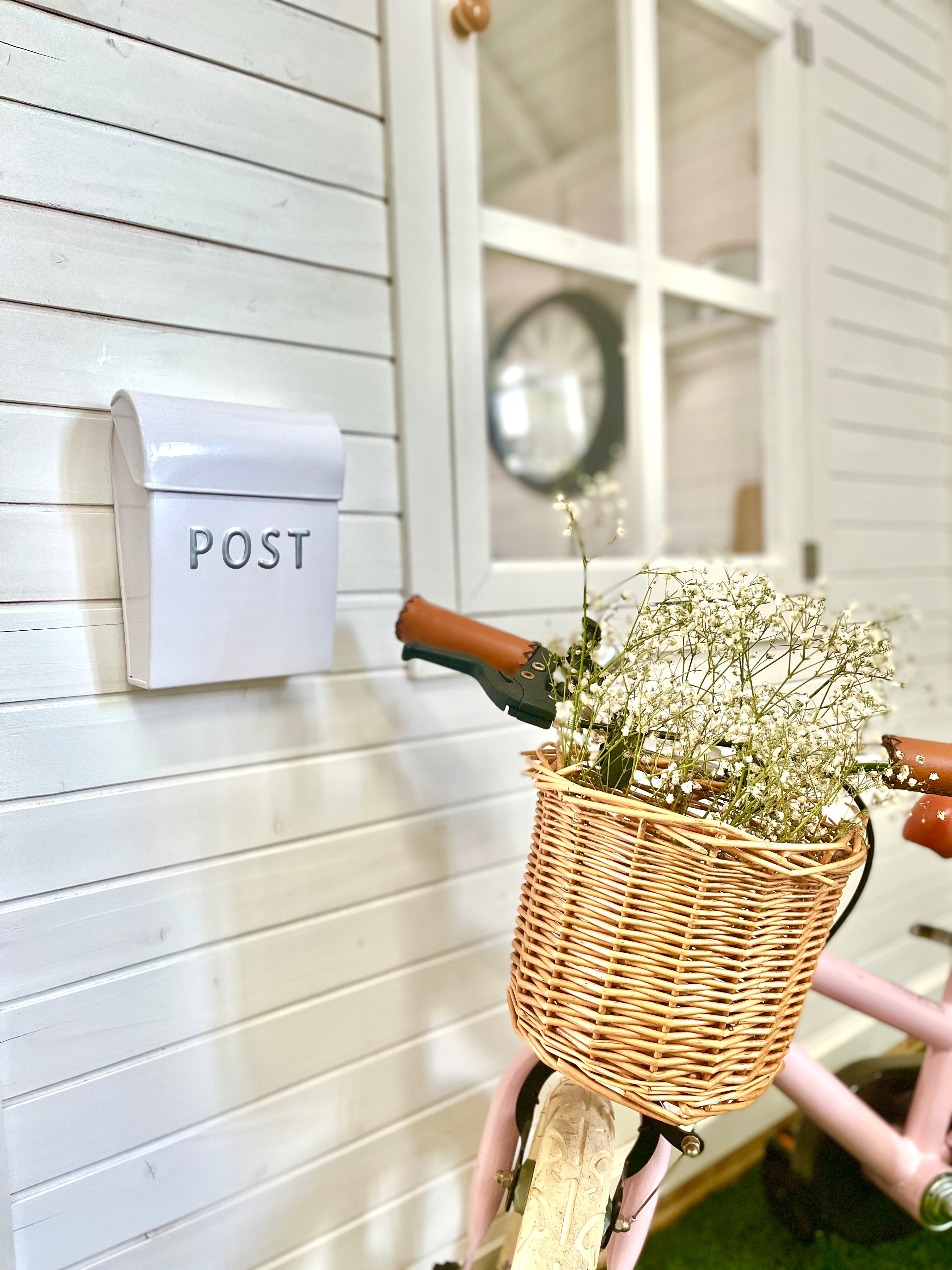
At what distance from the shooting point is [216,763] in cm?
103

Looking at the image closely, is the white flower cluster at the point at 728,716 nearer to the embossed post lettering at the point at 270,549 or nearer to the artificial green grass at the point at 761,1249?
the embossed post lettering at the point at 270,549

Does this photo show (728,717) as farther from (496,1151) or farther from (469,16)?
(469,16)

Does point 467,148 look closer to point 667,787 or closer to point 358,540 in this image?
point 358,540

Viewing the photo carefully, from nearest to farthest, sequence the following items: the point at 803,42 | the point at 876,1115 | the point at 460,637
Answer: the point at 460,637 < the point at 876,1115 < the point at 803,42

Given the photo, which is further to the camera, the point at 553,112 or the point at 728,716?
the point at 553,112

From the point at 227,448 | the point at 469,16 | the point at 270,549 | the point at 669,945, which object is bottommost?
the point at 669,945

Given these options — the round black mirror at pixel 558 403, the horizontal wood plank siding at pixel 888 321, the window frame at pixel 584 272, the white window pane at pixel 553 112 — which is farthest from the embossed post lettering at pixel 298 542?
the white window pane at pixel 553 112

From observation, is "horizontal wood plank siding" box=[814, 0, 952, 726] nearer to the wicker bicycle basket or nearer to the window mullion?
the window mullion

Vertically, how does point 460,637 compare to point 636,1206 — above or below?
above

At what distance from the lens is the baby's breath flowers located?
0.75 m

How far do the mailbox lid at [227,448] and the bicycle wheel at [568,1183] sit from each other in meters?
0.71

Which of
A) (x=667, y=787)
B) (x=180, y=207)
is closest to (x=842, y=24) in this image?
(x=180, y=207)

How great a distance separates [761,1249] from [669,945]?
3.68 feet

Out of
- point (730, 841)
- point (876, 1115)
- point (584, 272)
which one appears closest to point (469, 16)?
point (584, 272)
